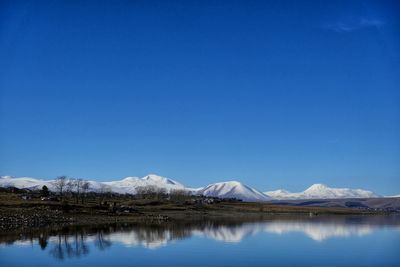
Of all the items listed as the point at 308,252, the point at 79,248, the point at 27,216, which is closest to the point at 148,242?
the point at 79,248

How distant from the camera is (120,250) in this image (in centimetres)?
3105

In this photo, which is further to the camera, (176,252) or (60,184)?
(60,184)

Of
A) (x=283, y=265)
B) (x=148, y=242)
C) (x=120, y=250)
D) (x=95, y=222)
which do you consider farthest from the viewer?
(x=95, y=222)

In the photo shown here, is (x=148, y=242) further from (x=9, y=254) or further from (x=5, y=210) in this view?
(x=5, y=210)

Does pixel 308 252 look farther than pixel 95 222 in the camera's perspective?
No

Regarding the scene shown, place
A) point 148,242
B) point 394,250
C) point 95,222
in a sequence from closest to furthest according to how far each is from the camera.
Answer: point 394,250 < point 148,242 < point 95,222

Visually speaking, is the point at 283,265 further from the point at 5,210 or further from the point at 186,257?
the point at 5,210

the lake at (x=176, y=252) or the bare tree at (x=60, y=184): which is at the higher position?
the bare tree at (x=60, y=184)

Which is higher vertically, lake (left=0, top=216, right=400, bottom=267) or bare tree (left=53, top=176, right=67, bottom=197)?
bare tree (left=53, top=176, right=67, bottom=197)

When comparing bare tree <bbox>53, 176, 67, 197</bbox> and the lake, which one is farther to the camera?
bare tree <bbox>53, 176, 67, 197</bbox>

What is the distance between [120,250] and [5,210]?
32509 millimetres

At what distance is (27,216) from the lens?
55469 mm

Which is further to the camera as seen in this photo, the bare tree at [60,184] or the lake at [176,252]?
the bare tree at [60,184]

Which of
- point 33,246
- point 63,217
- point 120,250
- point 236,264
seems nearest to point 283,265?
point 236,264
